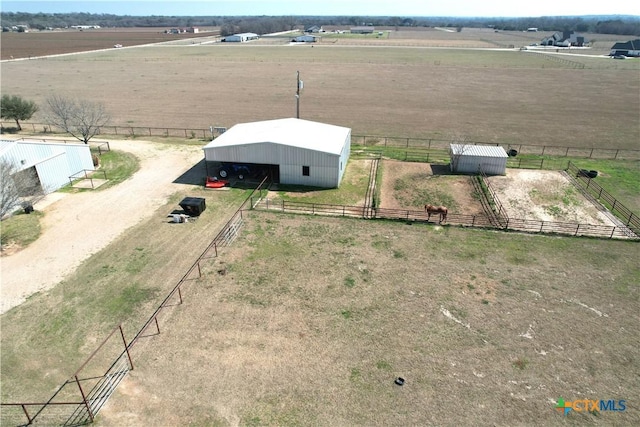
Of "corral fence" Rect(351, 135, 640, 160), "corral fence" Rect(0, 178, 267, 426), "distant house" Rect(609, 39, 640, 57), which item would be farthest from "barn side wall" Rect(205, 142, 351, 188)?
"distant house" Rect(609, 39, 640, 57)

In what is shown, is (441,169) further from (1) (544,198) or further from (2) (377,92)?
(2) (377,92)

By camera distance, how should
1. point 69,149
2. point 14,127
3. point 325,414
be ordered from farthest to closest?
point 14,127 < point 69,149 < point 325,414

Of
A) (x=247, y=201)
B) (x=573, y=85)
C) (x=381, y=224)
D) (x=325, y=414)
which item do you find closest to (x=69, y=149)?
(x=247, y=201)

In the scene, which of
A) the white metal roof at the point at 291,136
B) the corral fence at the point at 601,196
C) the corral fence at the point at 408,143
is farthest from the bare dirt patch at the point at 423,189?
the corral fence at the point at 601,196

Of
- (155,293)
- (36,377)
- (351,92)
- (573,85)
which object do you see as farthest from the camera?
(573,85)

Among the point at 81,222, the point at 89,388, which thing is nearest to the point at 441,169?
the point at 81,222

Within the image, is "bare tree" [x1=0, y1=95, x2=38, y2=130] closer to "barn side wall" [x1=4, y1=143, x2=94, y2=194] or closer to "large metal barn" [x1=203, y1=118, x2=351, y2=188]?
"barn side wall" [x1=4, y1=143, x2=94, y2=194]

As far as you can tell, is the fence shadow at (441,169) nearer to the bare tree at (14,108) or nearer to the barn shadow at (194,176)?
the barn shadow at (194,176)

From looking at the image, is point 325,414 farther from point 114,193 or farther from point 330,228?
point 114,193
